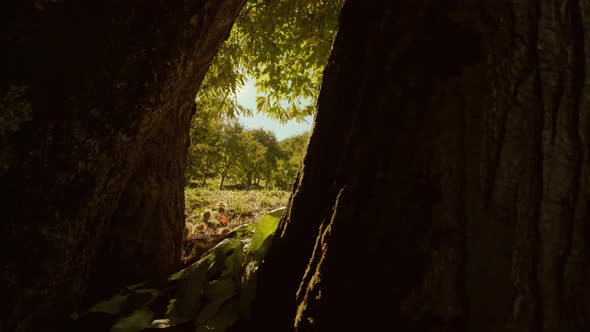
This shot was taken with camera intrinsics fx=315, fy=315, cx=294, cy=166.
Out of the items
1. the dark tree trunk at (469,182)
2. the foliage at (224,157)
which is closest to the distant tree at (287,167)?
the foliage at (224,157)

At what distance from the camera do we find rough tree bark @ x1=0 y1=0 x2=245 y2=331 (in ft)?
3.57

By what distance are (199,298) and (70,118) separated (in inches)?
34.8

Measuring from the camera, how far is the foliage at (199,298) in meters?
1.25

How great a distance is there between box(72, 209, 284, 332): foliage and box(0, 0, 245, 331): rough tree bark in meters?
0.18

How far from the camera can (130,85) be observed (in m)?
1.23

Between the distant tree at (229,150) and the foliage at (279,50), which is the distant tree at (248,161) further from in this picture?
the foliage at (279,50)

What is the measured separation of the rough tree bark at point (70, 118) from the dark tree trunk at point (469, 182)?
0.89 meters

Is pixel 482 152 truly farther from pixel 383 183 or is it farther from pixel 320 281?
pixel 320 281

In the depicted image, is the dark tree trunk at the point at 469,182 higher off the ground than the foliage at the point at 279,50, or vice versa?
the foliage at the point at 279,50

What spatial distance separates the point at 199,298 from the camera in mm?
1383

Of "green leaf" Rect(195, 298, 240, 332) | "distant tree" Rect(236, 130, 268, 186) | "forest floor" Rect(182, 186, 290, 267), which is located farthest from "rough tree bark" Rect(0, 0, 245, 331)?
"distant tree" Rect(236, 130, 268, 186)

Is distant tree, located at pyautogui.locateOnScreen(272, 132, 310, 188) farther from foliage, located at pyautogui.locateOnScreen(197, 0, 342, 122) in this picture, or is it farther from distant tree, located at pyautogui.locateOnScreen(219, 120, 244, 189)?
foliage, located at pyautogui.locateOnScreen(197, 0, 342, 122)

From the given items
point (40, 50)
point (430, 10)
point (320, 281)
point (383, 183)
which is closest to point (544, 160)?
point (383, 183)

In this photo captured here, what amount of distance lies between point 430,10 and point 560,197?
22.1 inches
